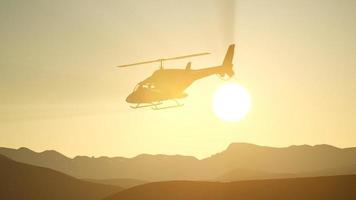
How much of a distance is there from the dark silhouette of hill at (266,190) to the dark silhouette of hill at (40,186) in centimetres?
6750

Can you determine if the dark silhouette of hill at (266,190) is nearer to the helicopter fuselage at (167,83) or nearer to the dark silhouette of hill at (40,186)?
the helicopter fuselage at (167,83)

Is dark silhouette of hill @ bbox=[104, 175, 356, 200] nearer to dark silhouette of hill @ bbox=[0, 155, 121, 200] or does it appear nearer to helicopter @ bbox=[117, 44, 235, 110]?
helicopter @ bbox=[117, 44, 235, 110]

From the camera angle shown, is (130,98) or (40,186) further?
(40,186)

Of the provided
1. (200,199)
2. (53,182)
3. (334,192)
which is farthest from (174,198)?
(53,182)

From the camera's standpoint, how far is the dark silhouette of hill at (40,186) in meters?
115

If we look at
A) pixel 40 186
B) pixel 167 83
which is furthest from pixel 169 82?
pixel 40 186

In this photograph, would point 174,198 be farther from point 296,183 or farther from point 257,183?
point 296,183

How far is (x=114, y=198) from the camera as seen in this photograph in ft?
180

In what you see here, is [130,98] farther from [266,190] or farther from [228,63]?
[266,190]

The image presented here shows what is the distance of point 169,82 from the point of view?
2111 inches

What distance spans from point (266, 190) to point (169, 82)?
612 inches

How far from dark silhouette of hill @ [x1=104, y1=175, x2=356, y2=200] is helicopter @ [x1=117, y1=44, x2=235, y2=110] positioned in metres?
9.41

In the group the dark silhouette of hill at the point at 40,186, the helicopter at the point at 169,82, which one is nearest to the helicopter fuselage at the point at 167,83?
the helicopter at the point at 169,82

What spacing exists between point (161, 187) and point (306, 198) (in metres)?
17.8
